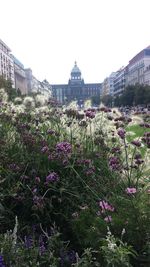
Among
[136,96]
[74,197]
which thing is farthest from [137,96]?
[74,197]

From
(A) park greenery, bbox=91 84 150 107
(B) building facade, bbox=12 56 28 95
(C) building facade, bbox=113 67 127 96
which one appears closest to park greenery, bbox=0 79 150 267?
(A) park greenery, bbox=91 84 150 107

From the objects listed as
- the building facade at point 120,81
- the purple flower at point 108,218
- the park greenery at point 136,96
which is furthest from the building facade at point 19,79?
the purple flower at point 108,218

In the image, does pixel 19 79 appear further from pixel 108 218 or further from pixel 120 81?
pixel 108 218

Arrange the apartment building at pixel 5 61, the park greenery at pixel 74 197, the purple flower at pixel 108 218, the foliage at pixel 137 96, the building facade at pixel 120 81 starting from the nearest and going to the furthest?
the park greenery at pixel 74 197
the purple flower at pixel 108 218
the foliage at pixel 137 96
the apartment building at pixel 5 61
the building facade at pixel 120 81

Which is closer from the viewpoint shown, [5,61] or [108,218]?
[108,218]

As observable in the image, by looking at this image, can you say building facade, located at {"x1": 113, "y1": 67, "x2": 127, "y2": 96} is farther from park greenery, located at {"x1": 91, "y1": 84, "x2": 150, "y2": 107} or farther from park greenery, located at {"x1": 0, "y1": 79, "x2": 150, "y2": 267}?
park greenery, located at {"x1": 0, "y1": 79, "x2": 150, "y2": 267}

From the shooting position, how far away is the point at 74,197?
383cm

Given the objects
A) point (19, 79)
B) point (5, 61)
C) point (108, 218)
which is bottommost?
point (108, 218)

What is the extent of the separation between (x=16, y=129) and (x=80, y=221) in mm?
2133

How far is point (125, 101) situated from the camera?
97.0m

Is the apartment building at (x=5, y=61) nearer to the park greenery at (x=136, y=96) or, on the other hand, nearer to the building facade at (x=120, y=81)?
the park greenery at (x=136, y=96)

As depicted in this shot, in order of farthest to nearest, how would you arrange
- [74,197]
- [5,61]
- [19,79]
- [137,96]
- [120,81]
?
[120,81] < [19,79] < [5,61] < [137,96] < [74,197]

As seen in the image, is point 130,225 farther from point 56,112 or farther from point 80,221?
point 56,112

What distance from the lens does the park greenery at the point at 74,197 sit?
2.62m
